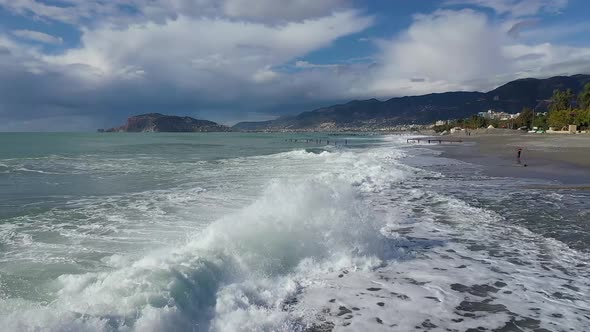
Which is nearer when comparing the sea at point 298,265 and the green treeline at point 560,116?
the sea at point 298,265

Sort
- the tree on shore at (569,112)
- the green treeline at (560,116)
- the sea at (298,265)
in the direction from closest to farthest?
1. the sea at (298,265)
2. the tree on shore at (569,112)
3. the green treeline at (560,116)

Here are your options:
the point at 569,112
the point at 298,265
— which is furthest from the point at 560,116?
the point at 298,265

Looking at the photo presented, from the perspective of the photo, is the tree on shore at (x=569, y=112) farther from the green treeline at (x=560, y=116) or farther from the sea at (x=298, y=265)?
the sea at (x=298, y=265)

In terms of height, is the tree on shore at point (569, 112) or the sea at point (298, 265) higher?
the tree on shore at point (569, 112)

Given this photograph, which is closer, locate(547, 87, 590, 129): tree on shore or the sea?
the sea

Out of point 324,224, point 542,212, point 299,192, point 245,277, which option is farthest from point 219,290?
point 542,212

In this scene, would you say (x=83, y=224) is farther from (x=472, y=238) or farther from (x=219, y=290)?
(x=472, y=238)

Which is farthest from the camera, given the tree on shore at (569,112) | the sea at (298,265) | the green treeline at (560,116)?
the green treeline at (560,116)

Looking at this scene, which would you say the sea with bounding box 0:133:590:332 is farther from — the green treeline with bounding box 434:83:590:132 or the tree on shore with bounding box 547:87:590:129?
the green treeline with bounding box 434:83:590:132

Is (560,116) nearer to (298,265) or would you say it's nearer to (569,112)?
(569,112)

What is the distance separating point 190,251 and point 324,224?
132 inches

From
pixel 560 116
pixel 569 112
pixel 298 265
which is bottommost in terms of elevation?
pixel 298 265

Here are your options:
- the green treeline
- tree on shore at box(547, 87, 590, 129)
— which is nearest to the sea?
tree on shore at box(547, 87, 590, 129)

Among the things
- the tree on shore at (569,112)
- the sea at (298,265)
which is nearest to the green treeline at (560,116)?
the tree on shore at (569,112)
